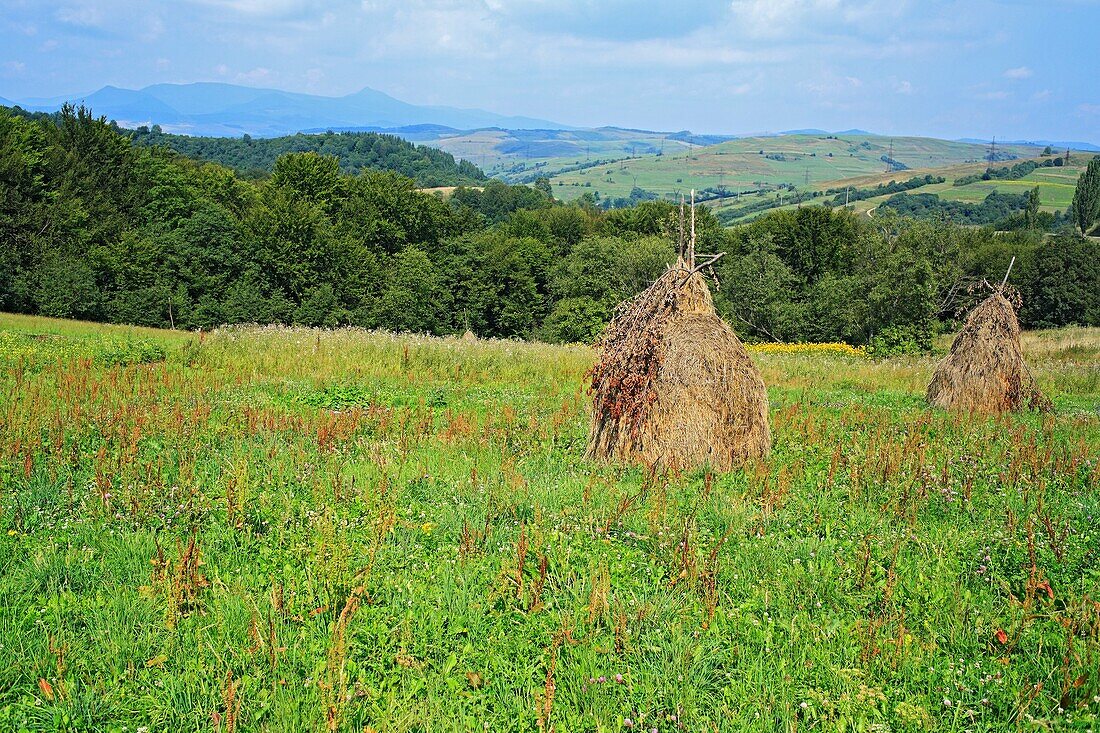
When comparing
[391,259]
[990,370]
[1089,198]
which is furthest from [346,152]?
[990,370]

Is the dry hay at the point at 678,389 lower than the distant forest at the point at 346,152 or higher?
lower

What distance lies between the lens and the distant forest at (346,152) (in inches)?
4550

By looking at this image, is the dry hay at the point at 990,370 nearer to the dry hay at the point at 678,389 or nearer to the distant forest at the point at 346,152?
the dry hay at the point at 678,389

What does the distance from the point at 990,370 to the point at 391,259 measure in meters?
50.3

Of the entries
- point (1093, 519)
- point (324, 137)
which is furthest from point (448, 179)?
point (1093, 519)

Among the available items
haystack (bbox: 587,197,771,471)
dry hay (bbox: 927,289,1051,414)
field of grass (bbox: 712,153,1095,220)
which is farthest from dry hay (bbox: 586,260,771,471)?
field of grass (bbox: 712,153,1095,220)

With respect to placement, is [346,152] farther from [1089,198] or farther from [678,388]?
[678,388]

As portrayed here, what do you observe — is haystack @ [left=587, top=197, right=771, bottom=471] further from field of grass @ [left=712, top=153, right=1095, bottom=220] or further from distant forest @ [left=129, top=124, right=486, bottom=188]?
field of grass @ [left=712, top=153, right=1095, bottom=220]

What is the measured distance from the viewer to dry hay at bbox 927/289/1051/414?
12828 mm

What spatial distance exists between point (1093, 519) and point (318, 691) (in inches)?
259

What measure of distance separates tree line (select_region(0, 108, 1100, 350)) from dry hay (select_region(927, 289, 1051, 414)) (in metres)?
20.5

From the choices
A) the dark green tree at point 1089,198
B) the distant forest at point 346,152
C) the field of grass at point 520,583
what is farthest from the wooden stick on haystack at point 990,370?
the distant forest at point 346,152

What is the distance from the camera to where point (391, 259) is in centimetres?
5766

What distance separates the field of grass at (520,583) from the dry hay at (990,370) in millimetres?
3259
